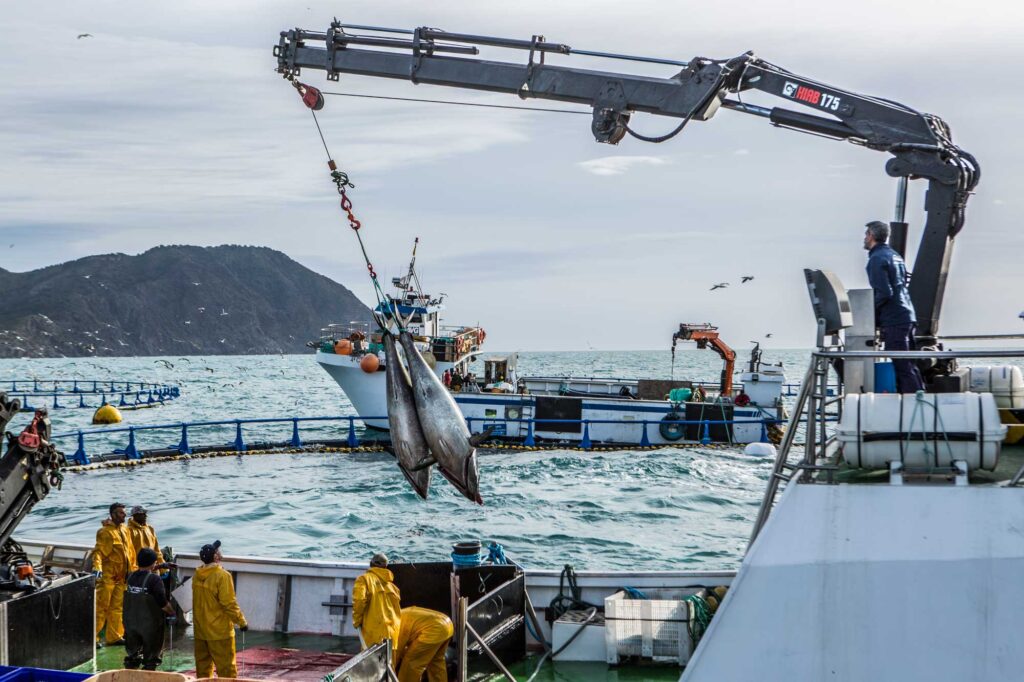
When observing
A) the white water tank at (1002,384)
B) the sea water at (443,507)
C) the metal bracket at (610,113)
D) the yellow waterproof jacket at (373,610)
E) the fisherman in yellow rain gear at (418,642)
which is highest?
the metal bracket at (610,113)

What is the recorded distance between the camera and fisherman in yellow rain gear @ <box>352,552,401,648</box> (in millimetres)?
8477

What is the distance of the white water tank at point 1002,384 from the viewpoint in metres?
9.24

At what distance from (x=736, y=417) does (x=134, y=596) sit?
98.4ft

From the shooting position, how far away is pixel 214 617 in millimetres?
9078

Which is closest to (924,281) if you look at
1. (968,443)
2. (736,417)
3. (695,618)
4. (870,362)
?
(870,362)

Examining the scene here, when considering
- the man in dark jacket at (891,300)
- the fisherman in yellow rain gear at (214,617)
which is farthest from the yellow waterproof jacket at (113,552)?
the man in dark jacket at (891,300)

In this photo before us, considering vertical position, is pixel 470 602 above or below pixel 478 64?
below

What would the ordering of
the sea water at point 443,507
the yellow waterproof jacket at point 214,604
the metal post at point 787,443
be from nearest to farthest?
the metal post at point 787,443 < the yellow waterproof jacket at point 214,604 < the sea water at point 443,507

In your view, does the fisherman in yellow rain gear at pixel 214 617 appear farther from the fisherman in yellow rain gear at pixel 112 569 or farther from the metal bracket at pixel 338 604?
the metal bracket at pixel 338 604

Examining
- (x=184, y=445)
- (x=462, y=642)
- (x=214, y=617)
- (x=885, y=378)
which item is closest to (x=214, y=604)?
(x=214, y=617)

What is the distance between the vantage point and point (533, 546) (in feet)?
71.7

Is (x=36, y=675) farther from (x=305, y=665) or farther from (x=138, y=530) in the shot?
(x=138, y=530)

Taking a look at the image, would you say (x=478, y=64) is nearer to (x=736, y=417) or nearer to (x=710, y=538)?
(x=710, y=538)

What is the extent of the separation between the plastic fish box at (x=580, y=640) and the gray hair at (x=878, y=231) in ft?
16.6
